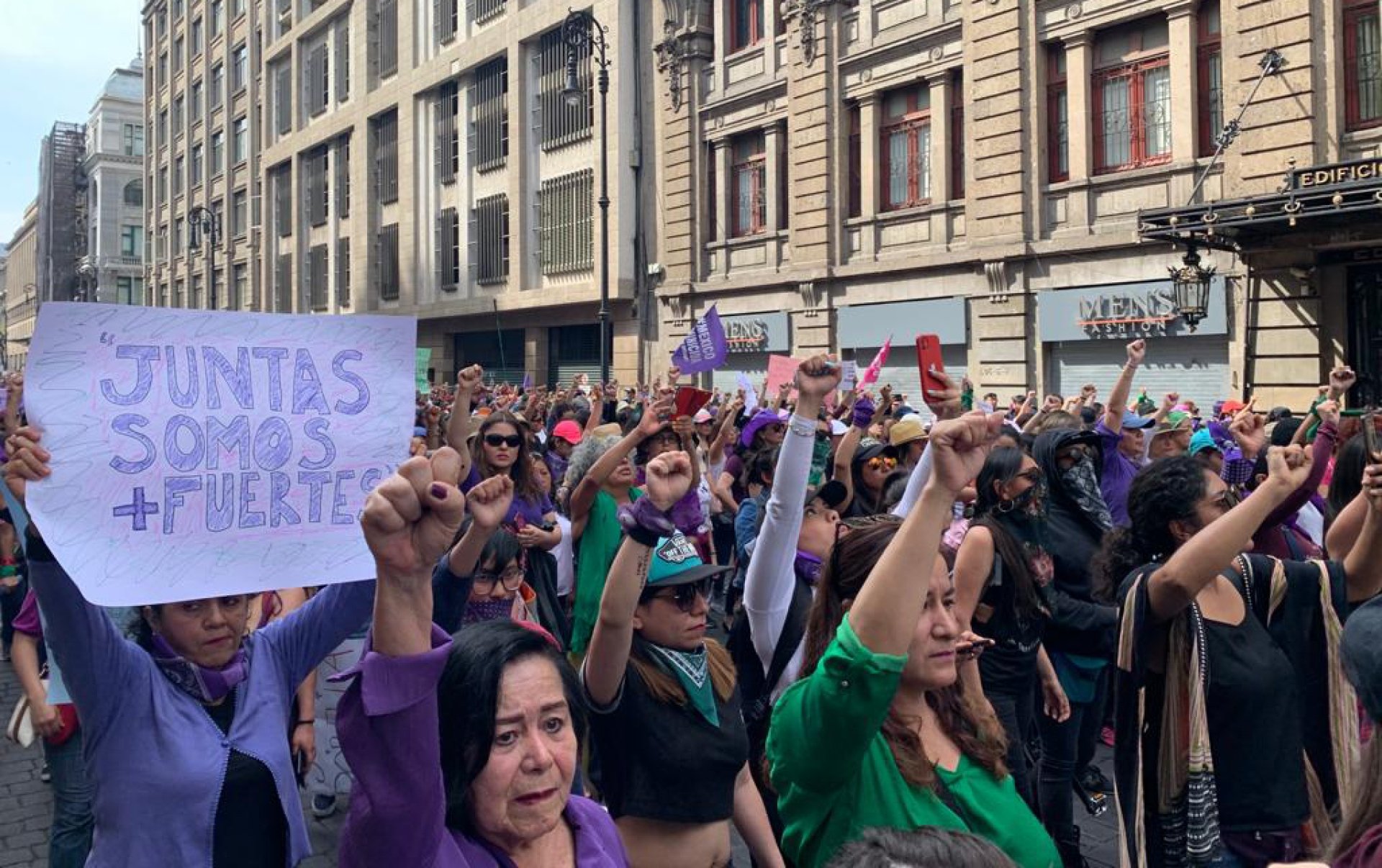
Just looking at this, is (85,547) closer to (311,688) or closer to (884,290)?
(311,688)

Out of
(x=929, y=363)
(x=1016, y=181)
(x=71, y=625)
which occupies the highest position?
(x=1016, y=181)

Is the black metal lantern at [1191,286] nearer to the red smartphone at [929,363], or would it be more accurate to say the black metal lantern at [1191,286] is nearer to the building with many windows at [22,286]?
the red smartphone at [929,363]

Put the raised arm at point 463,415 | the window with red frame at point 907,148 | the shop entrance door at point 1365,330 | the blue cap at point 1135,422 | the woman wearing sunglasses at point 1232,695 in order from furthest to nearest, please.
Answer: the window with red frame at point 907,148
the shop entrance door at point 1365,330
the blue cap at point 1135,422
the raised arm at point 463,415
the woman wearing sunglasses at point 1232,695

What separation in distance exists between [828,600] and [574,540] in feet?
8.58

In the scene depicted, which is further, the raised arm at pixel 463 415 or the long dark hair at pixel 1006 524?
the raised arm at pixel 463 415

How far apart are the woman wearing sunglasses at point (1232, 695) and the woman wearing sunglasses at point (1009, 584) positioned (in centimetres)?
74

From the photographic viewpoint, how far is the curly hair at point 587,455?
529cm

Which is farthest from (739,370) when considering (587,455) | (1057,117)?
(587,455)

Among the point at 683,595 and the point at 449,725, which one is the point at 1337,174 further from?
the point at 449,725

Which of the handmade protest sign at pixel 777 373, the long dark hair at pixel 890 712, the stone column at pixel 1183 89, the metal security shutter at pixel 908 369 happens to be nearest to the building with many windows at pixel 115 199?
the metal security shutter at pixel 908 369

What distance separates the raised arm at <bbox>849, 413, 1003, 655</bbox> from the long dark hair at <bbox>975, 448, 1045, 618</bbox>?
1.93 meters

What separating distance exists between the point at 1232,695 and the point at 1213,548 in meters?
0.48

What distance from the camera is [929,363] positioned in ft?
13.8

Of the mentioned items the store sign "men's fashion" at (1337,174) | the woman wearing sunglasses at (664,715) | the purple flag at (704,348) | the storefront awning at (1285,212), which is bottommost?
the woman wearing sunglasses at (664,715)
